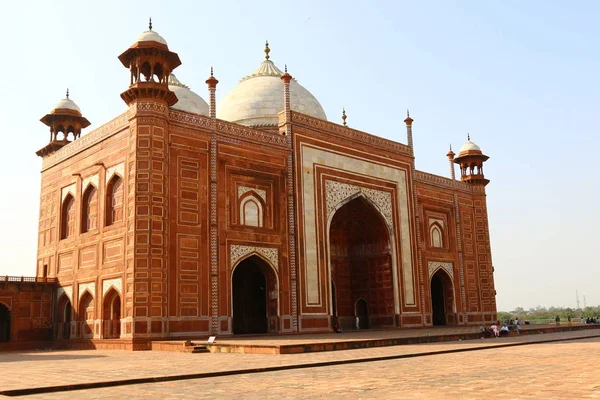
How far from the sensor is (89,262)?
1544 centimetres

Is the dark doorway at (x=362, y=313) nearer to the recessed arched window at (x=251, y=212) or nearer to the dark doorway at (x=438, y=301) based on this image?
the dark doorway at (x=438, y=301)

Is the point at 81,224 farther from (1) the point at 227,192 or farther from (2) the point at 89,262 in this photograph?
(1) the point at 227,192

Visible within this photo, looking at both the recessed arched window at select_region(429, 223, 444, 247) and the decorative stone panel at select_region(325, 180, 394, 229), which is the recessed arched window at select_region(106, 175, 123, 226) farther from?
the recessed arched window at select_region(429, 223, 444, 247)

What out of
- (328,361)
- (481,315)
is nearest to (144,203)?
(328,361)

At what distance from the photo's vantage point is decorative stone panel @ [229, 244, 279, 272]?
15.4 meters

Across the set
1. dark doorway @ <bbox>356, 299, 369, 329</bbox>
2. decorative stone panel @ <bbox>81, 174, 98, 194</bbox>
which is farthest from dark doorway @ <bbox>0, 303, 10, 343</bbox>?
dark doorway @ <bbox>356, 299, 369, 329</bbox>

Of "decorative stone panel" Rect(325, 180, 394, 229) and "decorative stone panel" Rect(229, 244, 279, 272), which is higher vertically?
"decorative stone panel" Rect(325, 180, 394, 229)

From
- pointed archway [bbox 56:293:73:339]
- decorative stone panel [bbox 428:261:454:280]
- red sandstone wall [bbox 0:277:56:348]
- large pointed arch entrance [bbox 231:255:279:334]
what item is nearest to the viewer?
red sandstone wall [bbox 0:277:56:348]

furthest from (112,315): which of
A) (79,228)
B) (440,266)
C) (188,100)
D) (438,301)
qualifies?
(438,301)

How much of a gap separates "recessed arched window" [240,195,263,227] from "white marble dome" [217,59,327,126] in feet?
15.7

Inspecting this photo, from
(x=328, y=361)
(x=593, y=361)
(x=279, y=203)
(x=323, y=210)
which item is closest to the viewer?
(x=593, y=361)

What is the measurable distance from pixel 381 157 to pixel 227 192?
674cm

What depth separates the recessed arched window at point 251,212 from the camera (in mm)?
15984

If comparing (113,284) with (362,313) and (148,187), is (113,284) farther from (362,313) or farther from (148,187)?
(362,313)
